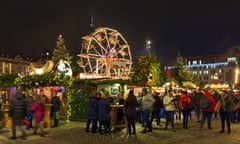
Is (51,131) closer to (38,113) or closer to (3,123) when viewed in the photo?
(38,113)

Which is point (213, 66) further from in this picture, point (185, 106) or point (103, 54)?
point (185, 106)

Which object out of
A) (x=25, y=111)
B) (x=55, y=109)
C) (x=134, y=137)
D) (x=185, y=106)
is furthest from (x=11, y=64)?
(x=134, y=137)

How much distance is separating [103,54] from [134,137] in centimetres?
1887

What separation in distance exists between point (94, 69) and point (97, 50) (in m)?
1.79

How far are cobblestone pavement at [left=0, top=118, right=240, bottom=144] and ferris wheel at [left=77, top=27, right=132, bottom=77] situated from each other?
1571 cm

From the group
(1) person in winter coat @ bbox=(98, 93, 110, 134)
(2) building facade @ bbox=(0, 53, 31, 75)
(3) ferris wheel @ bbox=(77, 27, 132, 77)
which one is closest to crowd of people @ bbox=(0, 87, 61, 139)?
(1) person in winter coat @ bbox=(98, 93, 110, 134)

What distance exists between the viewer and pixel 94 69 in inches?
1244

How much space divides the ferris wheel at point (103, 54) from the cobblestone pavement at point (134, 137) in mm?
15707

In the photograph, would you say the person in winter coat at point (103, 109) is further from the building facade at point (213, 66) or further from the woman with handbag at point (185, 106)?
the building facade at point (213, 66)

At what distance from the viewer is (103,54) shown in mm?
31500

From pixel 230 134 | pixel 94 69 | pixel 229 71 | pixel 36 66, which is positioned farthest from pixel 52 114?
pixel 229 71

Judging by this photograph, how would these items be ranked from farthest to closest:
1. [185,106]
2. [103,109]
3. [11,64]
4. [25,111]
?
1. [11,64]
2. [185,106]
3. [103,109]
4. [25,111]

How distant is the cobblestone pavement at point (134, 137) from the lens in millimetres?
12219

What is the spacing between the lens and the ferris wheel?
100 ft
